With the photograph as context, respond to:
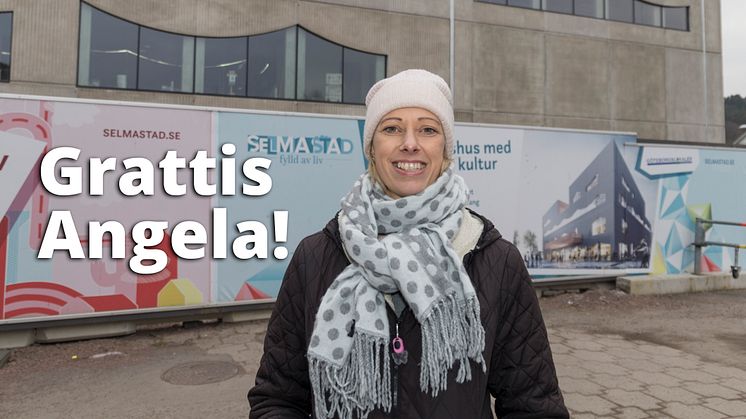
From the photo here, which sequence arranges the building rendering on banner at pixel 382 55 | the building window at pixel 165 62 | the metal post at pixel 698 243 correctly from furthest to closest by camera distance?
the building window at pixel 165 62 < the building rendering on banner at pixel 382 55 < the metal post at pixel 698 243

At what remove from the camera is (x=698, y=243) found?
8.88m

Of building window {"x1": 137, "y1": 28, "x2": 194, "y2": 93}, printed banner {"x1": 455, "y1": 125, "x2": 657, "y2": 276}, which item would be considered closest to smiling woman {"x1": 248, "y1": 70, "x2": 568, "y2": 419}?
printed banner {"x1": 455, "y1": 125, "x2": 657, "y2": 276}

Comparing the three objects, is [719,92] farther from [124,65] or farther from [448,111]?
[448,111]

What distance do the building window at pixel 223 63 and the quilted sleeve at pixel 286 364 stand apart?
54.8 feet

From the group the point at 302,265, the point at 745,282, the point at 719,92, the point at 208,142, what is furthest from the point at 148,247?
the point at 719,92

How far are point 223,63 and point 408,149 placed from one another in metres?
17.2

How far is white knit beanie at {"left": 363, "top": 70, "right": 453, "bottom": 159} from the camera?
158 centimetres

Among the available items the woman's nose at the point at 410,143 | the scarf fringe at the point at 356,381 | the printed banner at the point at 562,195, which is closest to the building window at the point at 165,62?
the printed banner at the point at 562,195

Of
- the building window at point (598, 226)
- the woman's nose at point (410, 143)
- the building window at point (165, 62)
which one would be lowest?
the building window at point (598, 226)

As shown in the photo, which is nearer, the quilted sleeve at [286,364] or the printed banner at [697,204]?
the quilted sleeve at [286,364]

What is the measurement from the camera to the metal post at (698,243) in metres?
8.90

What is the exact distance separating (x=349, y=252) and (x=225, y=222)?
203 inches

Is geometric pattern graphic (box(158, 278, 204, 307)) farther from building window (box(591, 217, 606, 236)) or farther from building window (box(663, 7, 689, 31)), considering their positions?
building window (box(663, 7, 689, 31))

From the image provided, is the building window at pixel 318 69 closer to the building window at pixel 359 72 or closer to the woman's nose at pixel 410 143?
the building window at pixel 359 72
